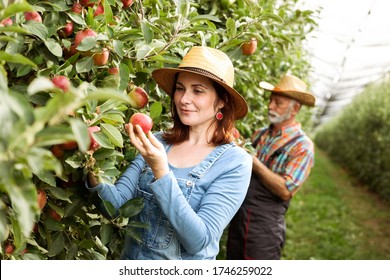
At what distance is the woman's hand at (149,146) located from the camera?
1.28m

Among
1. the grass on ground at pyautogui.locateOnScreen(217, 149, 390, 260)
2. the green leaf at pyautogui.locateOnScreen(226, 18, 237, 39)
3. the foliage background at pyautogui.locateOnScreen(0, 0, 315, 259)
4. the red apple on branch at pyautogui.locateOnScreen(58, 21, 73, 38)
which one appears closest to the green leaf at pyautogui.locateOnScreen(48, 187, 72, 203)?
the foliage background at pyautogui.locateOnScreen(0, 0, 315, 259)

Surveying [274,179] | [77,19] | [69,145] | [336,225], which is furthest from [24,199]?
[336,225]

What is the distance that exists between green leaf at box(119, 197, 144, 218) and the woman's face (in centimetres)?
29

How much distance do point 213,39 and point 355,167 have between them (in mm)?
12089

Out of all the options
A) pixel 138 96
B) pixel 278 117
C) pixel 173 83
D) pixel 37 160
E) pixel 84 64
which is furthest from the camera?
pixel 278 117

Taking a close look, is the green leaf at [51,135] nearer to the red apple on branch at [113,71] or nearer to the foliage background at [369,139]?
the red apple on branch at [113,71]

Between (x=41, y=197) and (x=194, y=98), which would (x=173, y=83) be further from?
(x=41, y=197)

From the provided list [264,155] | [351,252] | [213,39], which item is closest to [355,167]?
[351,252]

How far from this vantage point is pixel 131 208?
1485 mm

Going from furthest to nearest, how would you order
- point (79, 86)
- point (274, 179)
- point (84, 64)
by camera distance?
point (274, 179)
point (84, 64)
point (79, 86)

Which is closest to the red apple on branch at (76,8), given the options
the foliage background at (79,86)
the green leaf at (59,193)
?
the foliage background at (79,86)

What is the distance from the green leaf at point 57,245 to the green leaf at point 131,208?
18 centimetres

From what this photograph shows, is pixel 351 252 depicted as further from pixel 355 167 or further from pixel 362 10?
pixel 355 167

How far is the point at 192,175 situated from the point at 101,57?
44 cm
